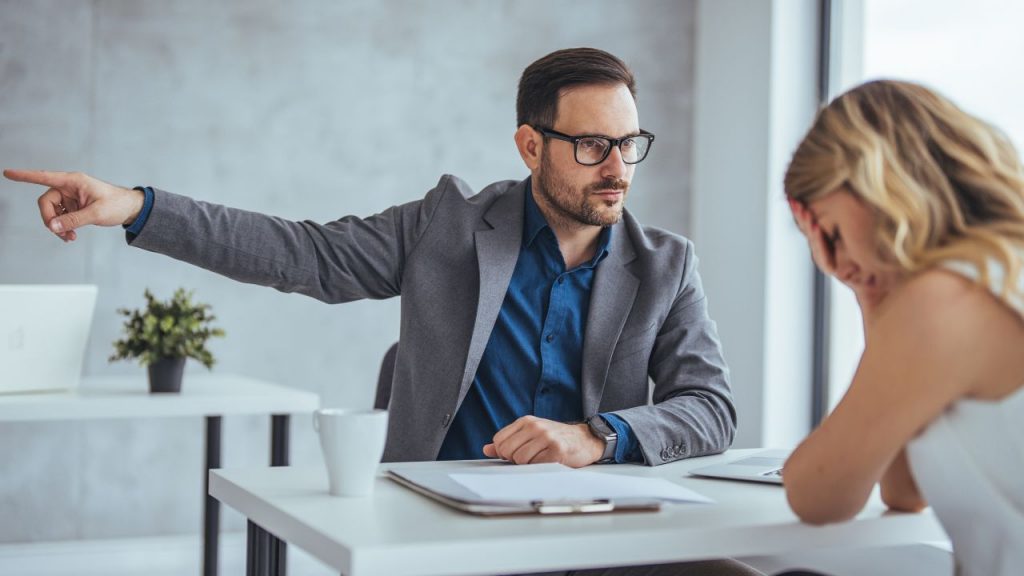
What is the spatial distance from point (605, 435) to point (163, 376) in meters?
1.36

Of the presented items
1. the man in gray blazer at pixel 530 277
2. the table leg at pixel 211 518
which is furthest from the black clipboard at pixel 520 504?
the table leg at pixel 211 518

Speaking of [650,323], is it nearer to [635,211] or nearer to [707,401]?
[707,401]

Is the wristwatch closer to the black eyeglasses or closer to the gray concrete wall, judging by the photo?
the black eyeglasses

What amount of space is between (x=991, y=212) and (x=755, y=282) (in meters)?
2.69

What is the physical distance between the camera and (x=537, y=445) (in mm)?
1478

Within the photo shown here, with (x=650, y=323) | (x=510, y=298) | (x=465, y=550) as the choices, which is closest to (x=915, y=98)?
(x=465, y=550)

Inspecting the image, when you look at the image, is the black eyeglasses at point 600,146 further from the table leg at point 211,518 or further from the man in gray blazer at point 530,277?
the table leg at point 211,518

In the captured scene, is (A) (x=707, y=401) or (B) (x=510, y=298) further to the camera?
(B) (x=510, y=298)

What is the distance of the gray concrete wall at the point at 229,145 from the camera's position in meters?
3.29

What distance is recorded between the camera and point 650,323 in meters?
1.86

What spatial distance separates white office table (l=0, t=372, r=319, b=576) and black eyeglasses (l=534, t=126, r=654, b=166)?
97cm

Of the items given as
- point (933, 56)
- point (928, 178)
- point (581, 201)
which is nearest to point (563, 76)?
point (581, 201)

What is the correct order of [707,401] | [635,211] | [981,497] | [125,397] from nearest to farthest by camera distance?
[981,497] → [707,401] → [125,397] → [635,211]

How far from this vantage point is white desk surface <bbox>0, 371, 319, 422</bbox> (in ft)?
7.35
